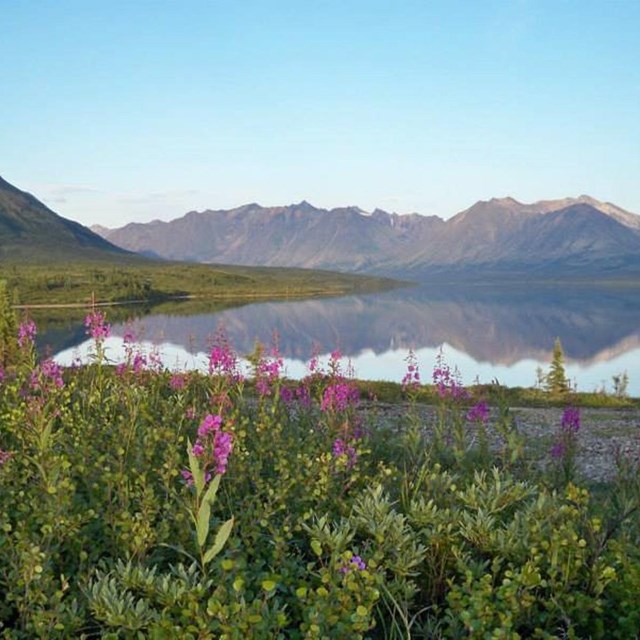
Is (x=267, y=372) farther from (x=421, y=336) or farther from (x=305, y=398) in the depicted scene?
(x=421, y=336)

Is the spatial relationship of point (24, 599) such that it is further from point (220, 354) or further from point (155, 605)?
point (220, 354)

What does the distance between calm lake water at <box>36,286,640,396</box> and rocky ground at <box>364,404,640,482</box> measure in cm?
1471

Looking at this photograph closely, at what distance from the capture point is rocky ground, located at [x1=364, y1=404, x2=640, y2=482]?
564 inches

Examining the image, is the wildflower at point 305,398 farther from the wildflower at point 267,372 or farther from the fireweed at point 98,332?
the fireweed at point 98,332

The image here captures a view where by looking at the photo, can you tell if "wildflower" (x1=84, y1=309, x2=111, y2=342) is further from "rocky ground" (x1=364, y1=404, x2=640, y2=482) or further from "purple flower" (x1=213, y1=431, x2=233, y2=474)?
"rocky ground" (x1=364, y1=404, x2=640, y2=482)

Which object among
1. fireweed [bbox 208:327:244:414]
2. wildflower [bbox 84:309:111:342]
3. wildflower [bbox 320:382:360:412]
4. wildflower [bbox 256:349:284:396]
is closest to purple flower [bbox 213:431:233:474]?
fireweed [bbox 208:327:244:414]

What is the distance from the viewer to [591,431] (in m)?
20.0

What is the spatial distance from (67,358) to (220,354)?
57608 mm

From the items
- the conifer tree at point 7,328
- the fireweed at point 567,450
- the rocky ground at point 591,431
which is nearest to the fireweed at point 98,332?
the rocky ground at point 591,431

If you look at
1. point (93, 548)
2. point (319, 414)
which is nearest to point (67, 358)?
point (319, 414)

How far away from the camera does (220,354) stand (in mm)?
9133

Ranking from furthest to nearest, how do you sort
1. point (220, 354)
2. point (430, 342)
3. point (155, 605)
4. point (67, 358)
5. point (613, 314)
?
point (613, 314), point (430, 342), point (67, 358), point (220, 354), point (155, 605)

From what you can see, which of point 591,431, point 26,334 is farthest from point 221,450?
point 591,431

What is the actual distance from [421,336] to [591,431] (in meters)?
86.2
